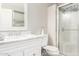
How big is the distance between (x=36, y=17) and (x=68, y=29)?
1.24ft

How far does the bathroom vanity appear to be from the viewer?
1142 millimetres

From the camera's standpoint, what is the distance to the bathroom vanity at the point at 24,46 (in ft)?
3.75

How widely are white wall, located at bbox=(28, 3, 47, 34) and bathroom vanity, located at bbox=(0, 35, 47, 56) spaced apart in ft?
0.33

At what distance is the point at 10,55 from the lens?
1173mm

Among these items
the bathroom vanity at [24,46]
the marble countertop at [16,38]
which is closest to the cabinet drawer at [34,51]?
the bathroom vanity at [24,46]

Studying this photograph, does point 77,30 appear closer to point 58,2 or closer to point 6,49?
point 58,2

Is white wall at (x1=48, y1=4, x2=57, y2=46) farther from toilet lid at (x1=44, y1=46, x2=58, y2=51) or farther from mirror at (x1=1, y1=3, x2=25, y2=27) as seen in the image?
mirror at (x1=1, y1=3, x2=25, y2=27)

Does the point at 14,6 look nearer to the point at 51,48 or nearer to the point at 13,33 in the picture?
the point at 13,33

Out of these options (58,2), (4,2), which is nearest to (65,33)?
(58,2)

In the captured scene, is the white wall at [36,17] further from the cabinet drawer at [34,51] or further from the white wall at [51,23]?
the cabinet drawer at [34,51]

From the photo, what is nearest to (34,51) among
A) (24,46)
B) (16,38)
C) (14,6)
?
(24,46)

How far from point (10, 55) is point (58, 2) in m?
0.77

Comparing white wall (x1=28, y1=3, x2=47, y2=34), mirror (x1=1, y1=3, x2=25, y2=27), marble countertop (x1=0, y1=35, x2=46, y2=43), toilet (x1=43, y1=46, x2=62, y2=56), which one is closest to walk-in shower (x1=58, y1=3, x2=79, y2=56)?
toilet (x1=43, y1=46, x2=62, y2=56)

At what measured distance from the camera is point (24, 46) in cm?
122
